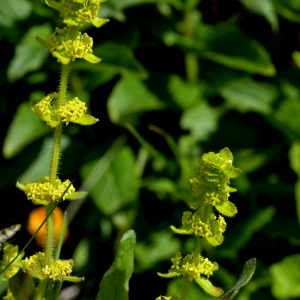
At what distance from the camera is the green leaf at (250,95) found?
192 cm

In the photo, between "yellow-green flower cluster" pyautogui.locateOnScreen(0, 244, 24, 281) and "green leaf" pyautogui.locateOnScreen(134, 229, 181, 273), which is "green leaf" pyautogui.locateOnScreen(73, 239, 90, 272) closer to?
"green leaf" pyautogui.locateOnScreen(134, 229, 181, 273)

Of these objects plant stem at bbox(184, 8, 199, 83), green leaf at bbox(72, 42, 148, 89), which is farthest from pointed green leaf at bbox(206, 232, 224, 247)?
plant stem at bbox(184, 8, 199, 83)

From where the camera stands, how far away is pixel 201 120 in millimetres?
2004

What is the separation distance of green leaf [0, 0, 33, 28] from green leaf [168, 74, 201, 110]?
29.4 inches

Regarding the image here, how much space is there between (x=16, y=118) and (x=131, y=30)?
0.65m

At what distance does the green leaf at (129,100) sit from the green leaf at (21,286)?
3.80ft

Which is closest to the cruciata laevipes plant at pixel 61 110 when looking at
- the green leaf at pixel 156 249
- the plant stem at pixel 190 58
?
the green leaf at pixel 156 249

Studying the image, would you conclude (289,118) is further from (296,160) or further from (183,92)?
(183,92)

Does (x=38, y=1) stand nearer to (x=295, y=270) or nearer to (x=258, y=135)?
(x=258, y=135)

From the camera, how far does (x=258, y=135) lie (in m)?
2.18

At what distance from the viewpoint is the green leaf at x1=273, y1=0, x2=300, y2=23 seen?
2100 mm

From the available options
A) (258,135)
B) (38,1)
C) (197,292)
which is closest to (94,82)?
(38,1)

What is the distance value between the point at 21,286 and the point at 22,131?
4.20 ft

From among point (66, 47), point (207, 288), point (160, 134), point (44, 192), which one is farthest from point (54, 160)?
point (160, 134)
